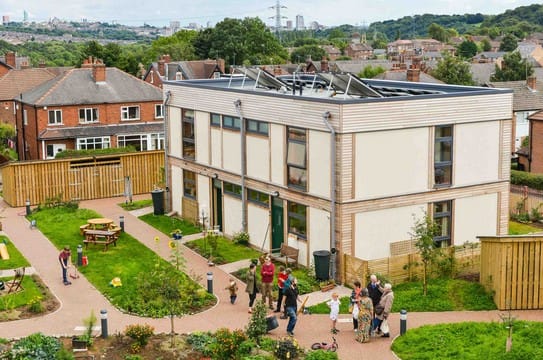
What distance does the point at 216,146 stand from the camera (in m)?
33.3

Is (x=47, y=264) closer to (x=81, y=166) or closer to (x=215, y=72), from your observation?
(x=81, y=166)

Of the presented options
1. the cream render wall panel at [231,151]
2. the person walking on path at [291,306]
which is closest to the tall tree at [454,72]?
the cream render wall panel at [231,151]

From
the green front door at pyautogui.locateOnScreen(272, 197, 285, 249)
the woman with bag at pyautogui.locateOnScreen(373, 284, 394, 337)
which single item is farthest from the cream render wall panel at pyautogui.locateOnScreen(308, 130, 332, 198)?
the woman with bag at pyautogui.locateOnScreen(373, 284, 394, 337)

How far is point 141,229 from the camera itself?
1366 inches

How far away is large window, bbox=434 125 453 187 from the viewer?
2761 centimetres

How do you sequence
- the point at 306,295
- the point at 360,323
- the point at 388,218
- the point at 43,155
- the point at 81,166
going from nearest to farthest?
the point at 360,323 < the point at 306,295 < the point at 388,218 < the point at 81,166 < the point at 43,155

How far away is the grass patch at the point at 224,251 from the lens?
1163 inches

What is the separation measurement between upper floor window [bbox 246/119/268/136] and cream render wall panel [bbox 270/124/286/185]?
0.51 metres

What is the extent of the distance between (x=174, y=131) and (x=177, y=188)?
2698 mm

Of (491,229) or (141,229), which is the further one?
(141,229)

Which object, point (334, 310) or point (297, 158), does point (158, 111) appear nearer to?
point (297, 158)

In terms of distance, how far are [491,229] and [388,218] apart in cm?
491

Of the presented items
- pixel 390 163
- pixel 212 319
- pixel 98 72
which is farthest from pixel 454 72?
pixel 212 319

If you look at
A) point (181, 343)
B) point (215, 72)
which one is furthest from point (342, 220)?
point (215, 72)
